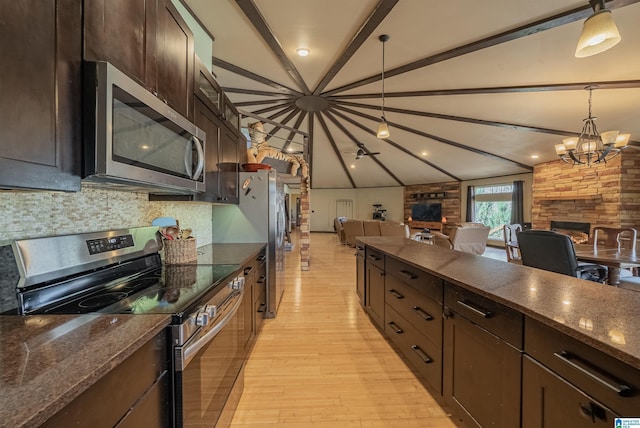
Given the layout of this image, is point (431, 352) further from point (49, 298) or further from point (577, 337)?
point (49, 298)

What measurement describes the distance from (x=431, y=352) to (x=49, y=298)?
1.99 m

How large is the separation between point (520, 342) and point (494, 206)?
9303mm

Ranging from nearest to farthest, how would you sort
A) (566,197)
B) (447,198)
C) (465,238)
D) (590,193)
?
(590,193)
(566,197)
(465,238)
(447,198)

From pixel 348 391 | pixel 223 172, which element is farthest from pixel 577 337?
pixel 223 172

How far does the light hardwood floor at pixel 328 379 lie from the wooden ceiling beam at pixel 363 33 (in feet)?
9.99

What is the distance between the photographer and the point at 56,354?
0.68m

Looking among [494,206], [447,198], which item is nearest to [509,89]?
[494,206]

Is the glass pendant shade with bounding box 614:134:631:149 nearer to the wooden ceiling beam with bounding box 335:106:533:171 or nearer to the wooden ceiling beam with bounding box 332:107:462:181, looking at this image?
the wooden ceiling beam with bounding box 335:106:533:171

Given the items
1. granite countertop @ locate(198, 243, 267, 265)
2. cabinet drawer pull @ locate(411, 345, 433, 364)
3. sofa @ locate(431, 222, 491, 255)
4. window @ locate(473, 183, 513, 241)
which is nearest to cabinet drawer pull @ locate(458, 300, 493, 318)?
cabinet drawer pull @ locate(411, 345, 433, 364)

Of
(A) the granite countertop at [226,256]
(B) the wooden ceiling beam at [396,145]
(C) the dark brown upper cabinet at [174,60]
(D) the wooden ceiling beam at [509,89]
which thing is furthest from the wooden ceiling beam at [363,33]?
(A) the granite countertop at [226,256]

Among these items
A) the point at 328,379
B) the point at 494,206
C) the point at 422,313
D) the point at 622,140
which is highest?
the point at 622,140

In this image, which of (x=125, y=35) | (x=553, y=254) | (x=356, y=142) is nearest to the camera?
(x=125, y=35)

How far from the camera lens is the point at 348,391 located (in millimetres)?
1878

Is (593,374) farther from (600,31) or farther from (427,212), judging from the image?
(427,212)
